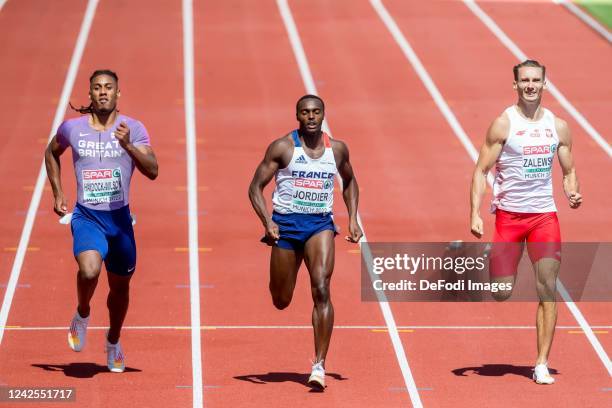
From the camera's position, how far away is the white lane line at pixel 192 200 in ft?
37.2

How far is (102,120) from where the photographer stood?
413 inches

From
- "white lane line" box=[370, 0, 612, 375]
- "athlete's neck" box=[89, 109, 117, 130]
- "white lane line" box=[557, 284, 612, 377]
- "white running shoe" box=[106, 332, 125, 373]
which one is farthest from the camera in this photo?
"white lane line" box=[370, 0, 612, 375]

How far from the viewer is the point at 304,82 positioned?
72.7 ft

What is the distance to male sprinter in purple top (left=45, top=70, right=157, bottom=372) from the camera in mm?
10328

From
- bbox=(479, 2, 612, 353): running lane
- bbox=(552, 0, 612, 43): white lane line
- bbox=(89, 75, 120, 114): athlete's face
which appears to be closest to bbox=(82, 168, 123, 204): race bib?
bbox=(89, 75, 120, 114): athlete's face

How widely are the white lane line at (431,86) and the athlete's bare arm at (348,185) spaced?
2.48 meters

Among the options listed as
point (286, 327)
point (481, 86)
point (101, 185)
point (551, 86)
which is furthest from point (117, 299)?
point (551, 86)

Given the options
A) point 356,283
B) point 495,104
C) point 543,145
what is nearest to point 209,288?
point 356,283

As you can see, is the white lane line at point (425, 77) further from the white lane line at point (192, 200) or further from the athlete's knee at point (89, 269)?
the athlete's knee at point (89, 269)

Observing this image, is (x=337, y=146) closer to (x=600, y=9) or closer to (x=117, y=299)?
(x=117, y=299)

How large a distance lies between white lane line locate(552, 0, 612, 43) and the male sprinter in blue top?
15.5 meters

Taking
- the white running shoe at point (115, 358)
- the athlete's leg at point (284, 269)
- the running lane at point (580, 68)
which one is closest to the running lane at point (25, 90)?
the white running shoe at point (115, 358)

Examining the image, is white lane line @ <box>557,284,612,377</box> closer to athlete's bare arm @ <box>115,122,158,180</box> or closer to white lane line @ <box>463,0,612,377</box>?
white lane line @ <box>463,0,612,377</box>

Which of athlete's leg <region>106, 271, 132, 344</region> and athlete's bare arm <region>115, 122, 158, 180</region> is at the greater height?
athlete's bare arm <region>115, 122, 158, 180</region>
